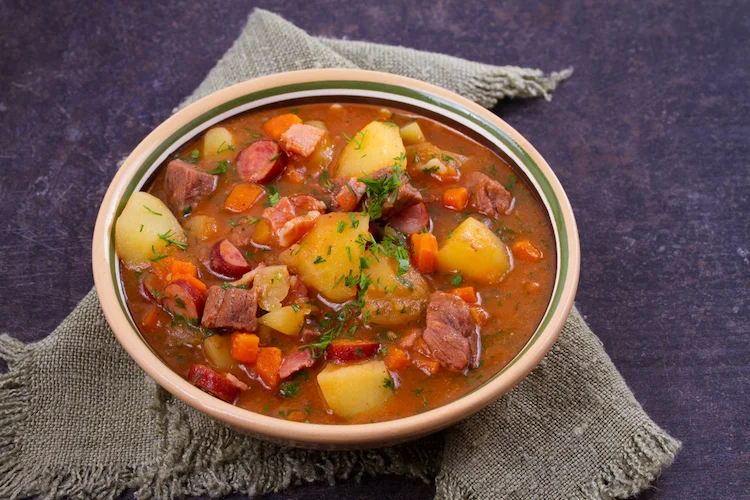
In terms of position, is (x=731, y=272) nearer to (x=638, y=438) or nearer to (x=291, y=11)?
(x=638, y=438)

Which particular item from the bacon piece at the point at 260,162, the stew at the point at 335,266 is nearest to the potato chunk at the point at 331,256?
the stew at the point at 335,266

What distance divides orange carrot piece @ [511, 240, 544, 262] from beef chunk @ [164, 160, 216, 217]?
1.48 metres

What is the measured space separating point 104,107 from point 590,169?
2.94 metres

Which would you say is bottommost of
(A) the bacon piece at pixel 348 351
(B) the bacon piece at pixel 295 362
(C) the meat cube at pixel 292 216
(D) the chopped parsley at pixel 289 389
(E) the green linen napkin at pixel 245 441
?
(E) the green linen napkin at pixel 245 441

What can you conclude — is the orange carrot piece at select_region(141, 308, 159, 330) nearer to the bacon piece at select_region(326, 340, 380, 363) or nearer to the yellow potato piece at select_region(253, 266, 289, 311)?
the yellow potato piece at select_region(253, 266, 289, 311)

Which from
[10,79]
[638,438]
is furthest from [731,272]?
[10,79]

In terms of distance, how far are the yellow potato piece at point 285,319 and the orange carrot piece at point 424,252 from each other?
23.2 inches

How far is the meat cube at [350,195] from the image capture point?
13.2 ft

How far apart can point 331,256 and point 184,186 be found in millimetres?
824

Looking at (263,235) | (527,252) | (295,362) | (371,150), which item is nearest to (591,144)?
(527,252)

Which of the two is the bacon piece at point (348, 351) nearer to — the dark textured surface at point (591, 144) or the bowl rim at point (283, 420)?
the bowl rim at point (283, 420)

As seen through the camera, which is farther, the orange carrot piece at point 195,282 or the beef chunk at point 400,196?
the beef chunk at point 400,196

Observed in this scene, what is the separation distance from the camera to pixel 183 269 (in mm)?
3838

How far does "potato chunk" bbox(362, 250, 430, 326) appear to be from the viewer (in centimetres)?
378
